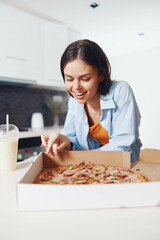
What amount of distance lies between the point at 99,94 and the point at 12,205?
840 millimetres

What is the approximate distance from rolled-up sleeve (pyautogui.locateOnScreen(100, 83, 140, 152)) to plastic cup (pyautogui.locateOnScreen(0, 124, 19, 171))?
40cm

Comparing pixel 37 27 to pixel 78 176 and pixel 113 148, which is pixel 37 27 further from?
pixel 78 176

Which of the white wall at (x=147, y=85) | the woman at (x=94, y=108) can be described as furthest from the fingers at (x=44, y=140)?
the white wall at (x=147, y=85)

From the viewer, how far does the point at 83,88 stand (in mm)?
1051

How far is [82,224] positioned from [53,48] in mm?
2718

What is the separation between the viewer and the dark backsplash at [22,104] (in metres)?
2.78

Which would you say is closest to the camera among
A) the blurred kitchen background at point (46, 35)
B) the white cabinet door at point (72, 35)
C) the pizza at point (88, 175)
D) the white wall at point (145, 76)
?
the pizza at point (88, 175)

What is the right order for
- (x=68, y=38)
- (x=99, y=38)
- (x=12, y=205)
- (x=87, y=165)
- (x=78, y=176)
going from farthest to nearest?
(x=99, y=38) < (x=68, y=38) < (x=87, y=165) < (x=78, y=176) < (x=12, y=205)

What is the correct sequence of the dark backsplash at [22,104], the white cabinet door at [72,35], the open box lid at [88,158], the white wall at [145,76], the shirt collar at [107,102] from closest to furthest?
the open box lid at [88,158] → the shirt collar at [107,102] → the dark backsplash at [22,104] → the white cabinet door at [72,35] → the white wall at [145,76]

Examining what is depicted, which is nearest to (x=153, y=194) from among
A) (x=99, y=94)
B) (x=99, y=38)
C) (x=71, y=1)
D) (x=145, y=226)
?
(x=145, y=226)

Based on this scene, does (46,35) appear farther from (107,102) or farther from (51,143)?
(51,143)

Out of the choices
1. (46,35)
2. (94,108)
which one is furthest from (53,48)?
(94,108)

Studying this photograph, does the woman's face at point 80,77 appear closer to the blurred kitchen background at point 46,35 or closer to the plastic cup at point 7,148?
the plastic cup at point 7,148

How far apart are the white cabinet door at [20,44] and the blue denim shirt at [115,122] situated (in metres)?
1.39
